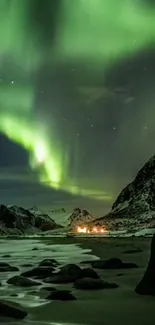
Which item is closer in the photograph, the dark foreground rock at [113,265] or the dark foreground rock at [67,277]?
the dark foreground rock at [67,277]

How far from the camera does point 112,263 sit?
71.5ft

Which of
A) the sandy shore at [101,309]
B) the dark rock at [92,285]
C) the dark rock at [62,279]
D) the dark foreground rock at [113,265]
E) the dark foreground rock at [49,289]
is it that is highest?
the dark foreground rock at [113,265]

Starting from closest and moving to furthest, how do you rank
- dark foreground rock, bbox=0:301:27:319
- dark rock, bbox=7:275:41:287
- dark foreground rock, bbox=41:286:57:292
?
dark foreground rock, bbox=0:301:27:319
dark foreground rock, bbox=41:286:57:292
dark rock, bbox=7:275:41:287

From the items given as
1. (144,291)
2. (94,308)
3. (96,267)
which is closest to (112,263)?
(96,267)

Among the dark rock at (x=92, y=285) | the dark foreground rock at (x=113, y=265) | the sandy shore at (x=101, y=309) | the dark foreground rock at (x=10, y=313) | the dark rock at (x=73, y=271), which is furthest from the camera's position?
the dark foreground rock at (x=113, y=265)

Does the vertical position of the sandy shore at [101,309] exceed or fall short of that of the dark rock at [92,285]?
it falls short

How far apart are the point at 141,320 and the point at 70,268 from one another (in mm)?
8714

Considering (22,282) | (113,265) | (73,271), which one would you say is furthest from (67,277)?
(113,265)

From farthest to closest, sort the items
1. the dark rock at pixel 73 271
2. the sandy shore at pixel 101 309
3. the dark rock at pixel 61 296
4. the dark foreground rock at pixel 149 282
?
the dark rock at pixel 73 271 < the dark foreground rock at pixel 149 282 < the dark rock at pixel 61 296 < the sandy shore at pixel 101 309

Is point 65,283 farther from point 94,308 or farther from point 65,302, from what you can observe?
point 94,308

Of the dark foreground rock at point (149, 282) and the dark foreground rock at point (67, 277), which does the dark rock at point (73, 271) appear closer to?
the dark foreground rock at point (67, 277)

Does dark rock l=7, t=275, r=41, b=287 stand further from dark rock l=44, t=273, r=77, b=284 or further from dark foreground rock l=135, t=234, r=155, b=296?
dark foreground rock l=135, t=234, r=155, b=296

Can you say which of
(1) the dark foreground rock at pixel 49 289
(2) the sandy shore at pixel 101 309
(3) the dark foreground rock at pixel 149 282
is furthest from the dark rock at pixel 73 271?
(3) the dark foreground rock at pixel 149 282

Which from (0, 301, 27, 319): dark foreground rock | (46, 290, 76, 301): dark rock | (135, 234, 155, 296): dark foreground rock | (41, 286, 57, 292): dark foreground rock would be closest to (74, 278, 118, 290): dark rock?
(41, 286, 57, 292): dark foreground rock
